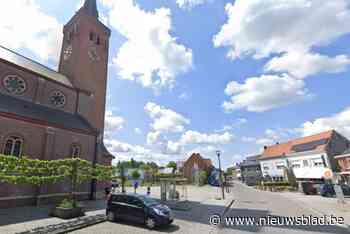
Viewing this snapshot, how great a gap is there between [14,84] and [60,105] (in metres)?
4.67

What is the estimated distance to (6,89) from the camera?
18844 mm

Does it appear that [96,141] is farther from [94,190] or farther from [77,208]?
[77,208]

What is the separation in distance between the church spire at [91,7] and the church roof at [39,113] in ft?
59.2

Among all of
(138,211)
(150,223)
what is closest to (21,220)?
(138,211)

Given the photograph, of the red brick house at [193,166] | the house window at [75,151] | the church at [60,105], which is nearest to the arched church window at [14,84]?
the church at [60,105]

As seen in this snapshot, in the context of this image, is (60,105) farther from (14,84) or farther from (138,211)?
(138,211)

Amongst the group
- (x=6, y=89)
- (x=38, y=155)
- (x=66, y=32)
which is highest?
(x=66, y=32)

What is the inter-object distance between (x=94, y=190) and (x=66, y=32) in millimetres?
23571

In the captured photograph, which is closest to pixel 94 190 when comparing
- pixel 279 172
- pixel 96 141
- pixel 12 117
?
pixel 96 141

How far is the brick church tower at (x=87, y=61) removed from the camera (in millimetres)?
27625

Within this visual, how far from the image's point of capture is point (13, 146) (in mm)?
16344

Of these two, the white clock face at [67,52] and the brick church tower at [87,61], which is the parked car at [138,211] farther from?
the white clock face at [67,52]

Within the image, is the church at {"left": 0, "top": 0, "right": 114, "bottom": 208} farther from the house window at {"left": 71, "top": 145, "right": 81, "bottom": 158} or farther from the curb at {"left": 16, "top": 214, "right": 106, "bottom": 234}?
the curb at {"left": 16, "top": 214, "right": 106, "bottom": 234}

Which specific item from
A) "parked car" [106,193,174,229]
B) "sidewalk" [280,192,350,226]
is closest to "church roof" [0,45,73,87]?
"parked car" [106,193,174,229]
